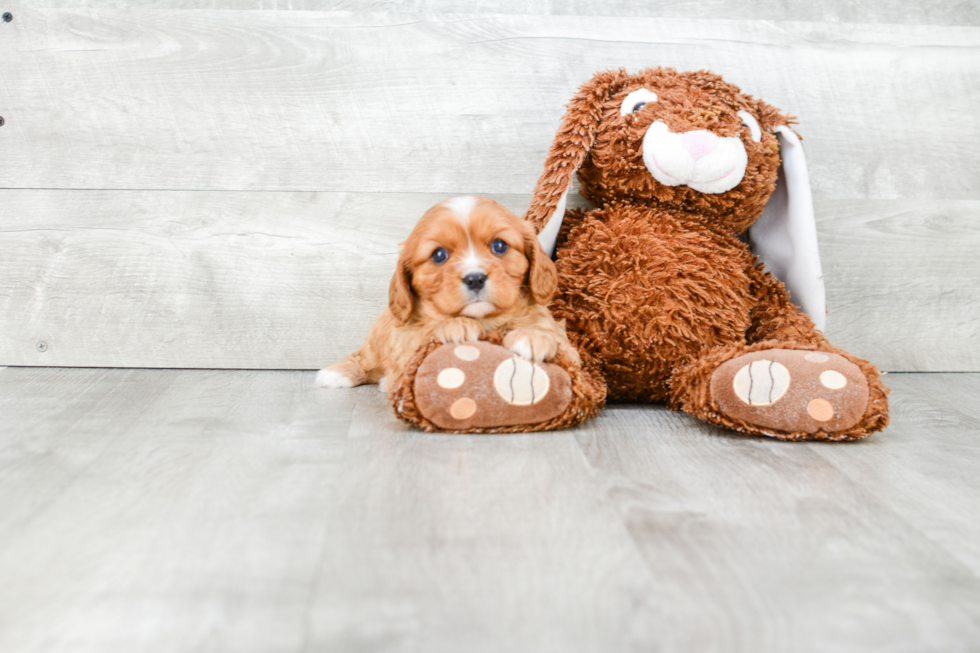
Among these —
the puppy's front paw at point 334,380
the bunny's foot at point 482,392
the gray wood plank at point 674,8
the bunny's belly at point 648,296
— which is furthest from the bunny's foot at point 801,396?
the gray wood plank at point 674,8

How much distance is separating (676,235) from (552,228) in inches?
9.8

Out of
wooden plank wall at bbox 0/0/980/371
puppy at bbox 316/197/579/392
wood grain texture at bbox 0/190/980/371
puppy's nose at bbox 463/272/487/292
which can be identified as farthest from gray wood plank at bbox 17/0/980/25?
puppy's nose at bbox 463/272/487/292

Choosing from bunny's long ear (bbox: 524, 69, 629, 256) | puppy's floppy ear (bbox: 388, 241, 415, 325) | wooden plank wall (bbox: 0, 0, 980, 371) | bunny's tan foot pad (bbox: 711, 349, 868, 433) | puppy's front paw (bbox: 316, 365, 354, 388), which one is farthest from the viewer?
wooden plank wall (bbox: 0, 0, 980, 371)

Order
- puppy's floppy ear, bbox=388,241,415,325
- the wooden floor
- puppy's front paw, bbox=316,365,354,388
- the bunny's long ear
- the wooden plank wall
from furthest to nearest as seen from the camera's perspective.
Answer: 1. the wooden plank wall
2. puppy's front paw, bbox=316,365,354,388
3. the bunny's long ear
4. puppy's floppy ear, bbox=388,241,415,325
5. the wooden floor

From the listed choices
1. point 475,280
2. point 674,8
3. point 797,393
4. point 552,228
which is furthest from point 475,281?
point 674,8

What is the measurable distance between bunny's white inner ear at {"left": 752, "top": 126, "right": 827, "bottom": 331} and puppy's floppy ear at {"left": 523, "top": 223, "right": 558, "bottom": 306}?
566mm

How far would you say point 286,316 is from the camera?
183 centimetres

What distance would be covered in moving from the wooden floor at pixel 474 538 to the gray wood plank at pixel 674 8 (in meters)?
1.02

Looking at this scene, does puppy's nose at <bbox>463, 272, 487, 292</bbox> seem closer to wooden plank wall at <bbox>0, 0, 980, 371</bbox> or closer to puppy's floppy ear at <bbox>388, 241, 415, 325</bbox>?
puppy's floppy ear at <bbox>388, 241, 415, 325</bbox>

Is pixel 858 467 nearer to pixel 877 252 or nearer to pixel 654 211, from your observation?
pixel 654 211

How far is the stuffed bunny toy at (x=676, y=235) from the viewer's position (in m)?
1.43

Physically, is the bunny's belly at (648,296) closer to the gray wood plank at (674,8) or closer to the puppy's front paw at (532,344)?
the puppy's front paw at (532,344)

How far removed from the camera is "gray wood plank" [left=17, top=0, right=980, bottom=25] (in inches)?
70.4

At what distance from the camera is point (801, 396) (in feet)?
4.02
